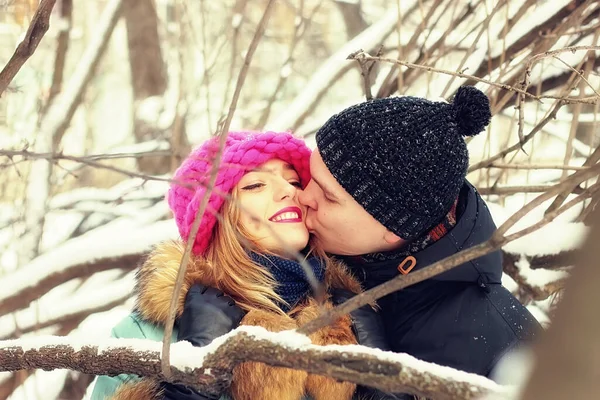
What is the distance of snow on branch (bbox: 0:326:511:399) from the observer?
0.88 meters

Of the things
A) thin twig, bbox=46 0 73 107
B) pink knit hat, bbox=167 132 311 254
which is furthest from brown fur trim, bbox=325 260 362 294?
thin twig, bbox=46 0 73 107

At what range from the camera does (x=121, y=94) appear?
317 inches

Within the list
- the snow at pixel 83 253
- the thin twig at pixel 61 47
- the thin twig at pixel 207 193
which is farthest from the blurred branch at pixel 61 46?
the thin twig at pixel 207 193

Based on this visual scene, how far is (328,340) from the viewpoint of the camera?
1.58 metres

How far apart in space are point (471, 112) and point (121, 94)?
22.7 ft

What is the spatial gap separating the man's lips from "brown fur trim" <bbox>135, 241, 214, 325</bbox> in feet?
0.70

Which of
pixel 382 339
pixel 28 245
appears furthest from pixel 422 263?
pixel 28 245

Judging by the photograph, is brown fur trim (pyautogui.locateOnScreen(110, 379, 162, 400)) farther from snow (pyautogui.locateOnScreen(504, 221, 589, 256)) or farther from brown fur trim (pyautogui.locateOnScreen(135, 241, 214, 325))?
snow (pyautogui.locateOnScreen(504, 221, 589, 256))

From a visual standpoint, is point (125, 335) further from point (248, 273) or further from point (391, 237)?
point (391, 237)

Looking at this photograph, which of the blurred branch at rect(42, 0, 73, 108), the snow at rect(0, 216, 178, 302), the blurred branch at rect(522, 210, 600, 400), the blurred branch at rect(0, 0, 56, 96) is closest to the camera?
the blurred branch at rect(522, 210, 600, 400)

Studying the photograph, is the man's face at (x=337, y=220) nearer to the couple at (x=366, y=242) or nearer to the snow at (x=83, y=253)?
the couple at (x=366, y=242)

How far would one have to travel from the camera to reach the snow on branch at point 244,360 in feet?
2.87

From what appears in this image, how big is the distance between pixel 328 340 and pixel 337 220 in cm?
29

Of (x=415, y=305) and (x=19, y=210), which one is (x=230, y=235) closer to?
(x=415, y=305)
